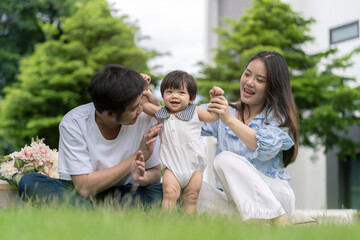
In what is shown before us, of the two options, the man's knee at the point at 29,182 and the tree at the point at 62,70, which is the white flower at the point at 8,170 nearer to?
the man's knee at the point at 29,182

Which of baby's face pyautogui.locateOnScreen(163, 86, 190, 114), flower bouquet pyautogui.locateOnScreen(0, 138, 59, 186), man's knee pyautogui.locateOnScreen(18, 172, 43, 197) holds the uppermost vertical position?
baby's face pyautogui.locateOnScreen(163, 86, 190, 114)

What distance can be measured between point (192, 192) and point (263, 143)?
1.88 feet

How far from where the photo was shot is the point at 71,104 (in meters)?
15.5

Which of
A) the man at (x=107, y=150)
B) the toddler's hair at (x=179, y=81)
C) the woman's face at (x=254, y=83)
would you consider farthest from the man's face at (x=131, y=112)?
the woman's face at (x=254, y=83)

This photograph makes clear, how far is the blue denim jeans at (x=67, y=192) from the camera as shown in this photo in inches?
128

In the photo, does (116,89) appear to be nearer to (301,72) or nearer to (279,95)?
(279,95)

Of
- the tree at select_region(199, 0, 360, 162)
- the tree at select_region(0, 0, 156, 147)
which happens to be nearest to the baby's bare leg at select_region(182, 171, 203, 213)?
the tree at select_region(199, 0, 360, 162)

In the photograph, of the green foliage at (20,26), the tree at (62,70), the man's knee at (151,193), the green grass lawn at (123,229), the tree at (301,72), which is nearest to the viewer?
the green grass lawn at (123,229)

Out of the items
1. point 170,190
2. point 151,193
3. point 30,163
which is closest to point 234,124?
point 170,190

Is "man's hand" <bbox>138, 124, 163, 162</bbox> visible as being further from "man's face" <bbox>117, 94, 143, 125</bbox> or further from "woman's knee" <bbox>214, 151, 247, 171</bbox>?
"woman's knee" <bbox>214, 151, 247, 171</bbox>

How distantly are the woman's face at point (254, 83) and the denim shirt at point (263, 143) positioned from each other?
15 cm

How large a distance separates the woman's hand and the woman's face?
1.05 feet

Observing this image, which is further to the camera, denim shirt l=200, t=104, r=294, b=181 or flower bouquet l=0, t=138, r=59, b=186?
flower bouquet l=0, t=138, r=59, b=186

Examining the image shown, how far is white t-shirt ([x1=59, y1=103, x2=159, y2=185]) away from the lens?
3230mm
